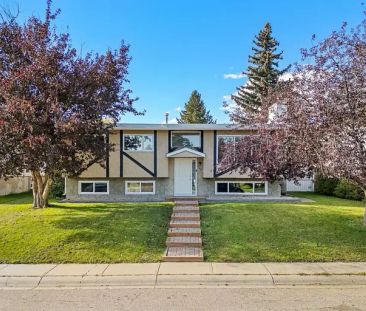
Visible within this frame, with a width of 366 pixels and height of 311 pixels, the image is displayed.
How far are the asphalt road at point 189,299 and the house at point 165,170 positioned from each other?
1137 cm

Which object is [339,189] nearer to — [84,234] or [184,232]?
[184,232]

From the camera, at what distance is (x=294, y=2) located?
1487 cm

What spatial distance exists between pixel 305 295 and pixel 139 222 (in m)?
6.64

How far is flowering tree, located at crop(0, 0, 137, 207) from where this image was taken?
11.8m

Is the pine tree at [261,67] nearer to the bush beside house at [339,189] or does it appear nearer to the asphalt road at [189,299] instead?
the bush beside house at [339,189]

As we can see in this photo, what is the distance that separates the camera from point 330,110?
30.7ft

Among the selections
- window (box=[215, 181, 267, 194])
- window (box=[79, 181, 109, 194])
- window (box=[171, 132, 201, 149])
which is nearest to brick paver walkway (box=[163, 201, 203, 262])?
window (box=[215, 181, 267, 194])

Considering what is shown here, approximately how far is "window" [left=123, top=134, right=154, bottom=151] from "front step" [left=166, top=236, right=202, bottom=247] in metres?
8.82

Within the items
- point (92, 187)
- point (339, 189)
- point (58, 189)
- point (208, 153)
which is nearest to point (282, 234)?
point (208, 153)

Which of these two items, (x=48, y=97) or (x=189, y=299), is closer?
(x=189, y=299)

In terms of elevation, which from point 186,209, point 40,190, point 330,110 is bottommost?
point 186,209

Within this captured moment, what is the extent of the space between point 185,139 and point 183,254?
10.3 metres

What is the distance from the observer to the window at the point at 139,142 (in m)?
19.1

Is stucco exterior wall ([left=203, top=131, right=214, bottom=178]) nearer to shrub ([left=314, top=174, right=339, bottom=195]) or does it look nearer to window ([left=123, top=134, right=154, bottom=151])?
window ([left=123, top=134, right=154, bottom=151])
